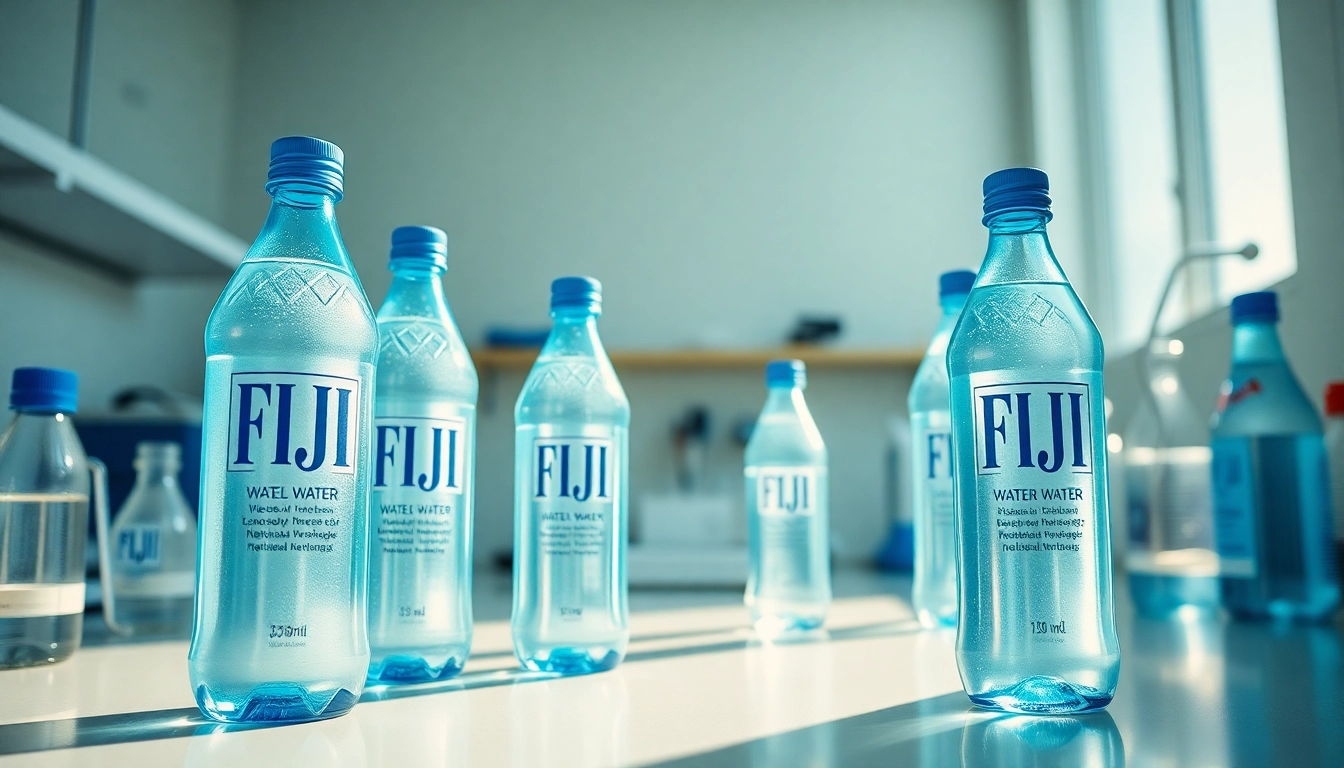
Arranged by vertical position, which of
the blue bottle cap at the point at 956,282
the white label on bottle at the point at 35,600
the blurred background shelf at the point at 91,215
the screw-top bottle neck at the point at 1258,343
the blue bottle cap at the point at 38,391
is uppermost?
the blurred background shelf at the point at 91,215

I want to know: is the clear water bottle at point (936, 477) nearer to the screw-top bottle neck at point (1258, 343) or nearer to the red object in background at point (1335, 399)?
the screw-top bottle neck at point (1258, 343)

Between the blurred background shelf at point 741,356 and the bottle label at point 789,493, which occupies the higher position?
the blurred background shelf at point 741,356

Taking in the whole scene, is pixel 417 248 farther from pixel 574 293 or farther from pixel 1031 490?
pixel 1031 490

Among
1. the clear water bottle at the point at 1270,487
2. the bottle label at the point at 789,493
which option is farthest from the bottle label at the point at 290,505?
the clear water bottle at the point at 1270,487

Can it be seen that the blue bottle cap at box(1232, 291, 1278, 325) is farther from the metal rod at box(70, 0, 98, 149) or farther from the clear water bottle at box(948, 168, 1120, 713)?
the metal rod at box(70, 0, 98, 149)

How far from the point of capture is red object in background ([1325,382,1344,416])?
112 centimetres

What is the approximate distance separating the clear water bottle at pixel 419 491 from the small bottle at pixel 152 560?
0.49m

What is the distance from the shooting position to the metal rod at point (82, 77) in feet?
4.75

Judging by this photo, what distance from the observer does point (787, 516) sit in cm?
105

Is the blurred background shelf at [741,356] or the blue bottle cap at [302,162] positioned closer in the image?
the blue bottle cap at [302,162]

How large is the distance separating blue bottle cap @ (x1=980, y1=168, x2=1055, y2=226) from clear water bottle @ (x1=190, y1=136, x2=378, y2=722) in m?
0.41

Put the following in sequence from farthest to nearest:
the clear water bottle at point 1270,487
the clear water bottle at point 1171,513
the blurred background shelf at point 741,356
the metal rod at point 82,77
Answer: the blurred background shelf at point 741,356
the metal rod at point 82,77
the clear water bottle at point 1171,513
the clear water bottle at point 1270,487

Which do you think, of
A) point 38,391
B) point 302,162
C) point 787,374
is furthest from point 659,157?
point 302,162

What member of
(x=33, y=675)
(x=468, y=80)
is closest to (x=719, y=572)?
(x=33, y=675)
